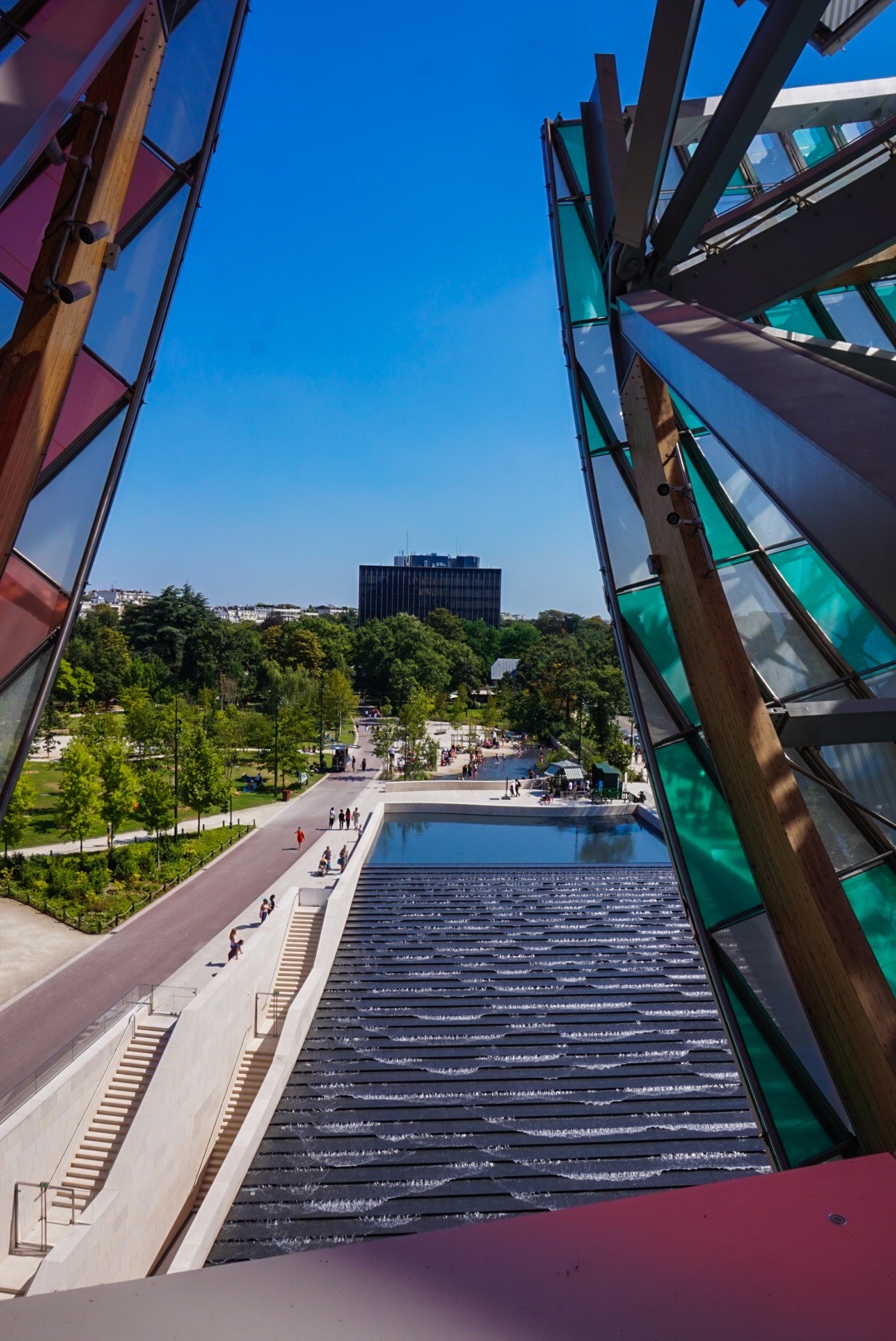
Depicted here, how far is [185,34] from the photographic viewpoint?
4879 mm

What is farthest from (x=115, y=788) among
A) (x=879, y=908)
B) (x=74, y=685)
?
(x=74, y=685)

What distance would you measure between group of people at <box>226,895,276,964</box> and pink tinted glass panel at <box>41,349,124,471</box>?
45.4 ft

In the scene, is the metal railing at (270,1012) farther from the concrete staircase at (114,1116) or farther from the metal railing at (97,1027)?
the concrete staircase at (114,1116)

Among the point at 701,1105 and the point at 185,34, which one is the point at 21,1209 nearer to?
the point at 701,1105

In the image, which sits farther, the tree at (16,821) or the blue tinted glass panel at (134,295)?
the tree at (16,821)

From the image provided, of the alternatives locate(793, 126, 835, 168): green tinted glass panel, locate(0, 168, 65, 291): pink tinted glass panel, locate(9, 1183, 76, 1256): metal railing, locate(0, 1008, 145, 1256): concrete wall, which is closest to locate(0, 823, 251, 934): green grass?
locate(0, 1008, 145, 1256): concrete wall

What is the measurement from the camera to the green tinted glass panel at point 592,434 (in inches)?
306

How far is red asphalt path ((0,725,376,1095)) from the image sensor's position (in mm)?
13812

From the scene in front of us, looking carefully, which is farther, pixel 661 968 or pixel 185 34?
pixel 661 968

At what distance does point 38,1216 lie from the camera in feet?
34.9

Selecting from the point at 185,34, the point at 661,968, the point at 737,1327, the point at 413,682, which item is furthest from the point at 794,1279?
the point at 413,682

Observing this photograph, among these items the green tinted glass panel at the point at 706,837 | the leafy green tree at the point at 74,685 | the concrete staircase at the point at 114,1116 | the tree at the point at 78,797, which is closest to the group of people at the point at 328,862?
the tree at the point at 78,797

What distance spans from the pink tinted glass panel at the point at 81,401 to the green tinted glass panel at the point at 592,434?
466cm

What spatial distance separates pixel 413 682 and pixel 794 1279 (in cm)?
6195
